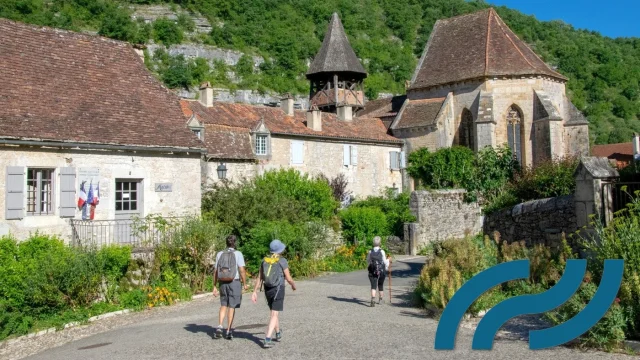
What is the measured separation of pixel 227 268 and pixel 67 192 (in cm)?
803

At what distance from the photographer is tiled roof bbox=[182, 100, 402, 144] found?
25.7 m

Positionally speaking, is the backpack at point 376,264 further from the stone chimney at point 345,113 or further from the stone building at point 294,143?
the stone chimney at point 345,113

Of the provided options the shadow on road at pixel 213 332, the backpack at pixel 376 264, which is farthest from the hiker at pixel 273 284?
the backpack at pixel 376 264

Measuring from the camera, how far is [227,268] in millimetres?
8461

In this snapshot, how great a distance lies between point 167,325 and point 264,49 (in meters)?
82.6

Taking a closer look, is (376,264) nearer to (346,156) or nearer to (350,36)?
(346,156)

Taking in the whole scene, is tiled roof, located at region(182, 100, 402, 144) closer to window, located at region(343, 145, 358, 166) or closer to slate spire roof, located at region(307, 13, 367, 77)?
window, located at region(343, 145, 358, 166)

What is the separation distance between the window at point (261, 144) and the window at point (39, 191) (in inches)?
457

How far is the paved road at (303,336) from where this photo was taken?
24.6 ft

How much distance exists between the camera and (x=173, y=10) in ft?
308

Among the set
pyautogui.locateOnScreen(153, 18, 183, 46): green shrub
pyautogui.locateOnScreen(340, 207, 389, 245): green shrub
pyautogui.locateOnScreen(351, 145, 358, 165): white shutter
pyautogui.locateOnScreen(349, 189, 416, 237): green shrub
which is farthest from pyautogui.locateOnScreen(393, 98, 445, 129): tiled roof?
pyautogui.locateOnScreen(153, 18, 183, 46): green shrub

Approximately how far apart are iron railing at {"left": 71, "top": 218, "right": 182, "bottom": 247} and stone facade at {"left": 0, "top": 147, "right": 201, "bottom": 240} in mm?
235

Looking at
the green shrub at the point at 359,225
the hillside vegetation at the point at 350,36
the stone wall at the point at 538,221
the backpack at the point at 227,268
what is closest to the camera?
the backpack at the point at 227,268

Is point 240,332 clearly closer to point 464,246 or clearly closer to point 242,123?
point 464,246
